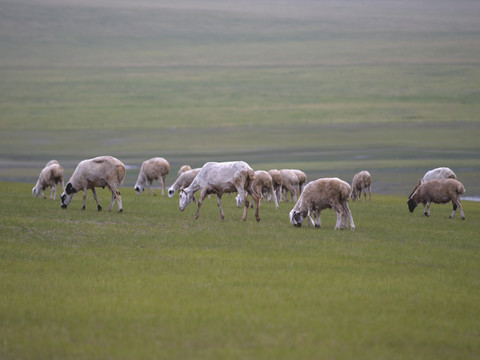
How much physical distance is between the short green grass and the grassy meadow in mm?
49

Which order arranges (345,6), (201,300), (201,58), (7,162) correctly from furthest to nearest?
(345,6) < (201,58) < (7,162) < (201,300)

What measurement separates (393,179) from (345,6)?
5413 inches

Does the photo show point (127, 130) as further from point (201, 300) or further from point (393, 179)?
point (201, 300)

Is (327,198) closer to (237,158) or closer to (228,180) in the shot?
(228,180)

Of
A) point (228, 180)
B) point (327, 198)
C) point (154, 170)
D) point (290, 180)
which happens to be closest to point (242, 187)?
point (228, 180)

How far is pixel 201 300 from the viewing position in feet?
38.3

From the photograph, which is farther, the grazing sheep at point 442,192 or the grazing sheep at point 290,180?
the grazing sheep at point 290,180

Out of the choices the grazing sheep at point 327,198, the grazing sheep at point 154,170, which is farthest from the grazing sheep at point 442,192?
the grazing sheep at point 154,170

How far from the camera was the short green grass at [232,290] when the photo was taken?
9.54 metres

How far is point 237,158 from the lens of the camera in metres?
54.2

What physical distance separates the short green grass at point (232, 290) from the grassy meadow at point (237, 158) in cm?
5

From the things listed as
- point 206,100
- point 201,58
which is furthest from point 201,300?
point 201,58

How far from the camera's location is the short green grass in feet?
31.3

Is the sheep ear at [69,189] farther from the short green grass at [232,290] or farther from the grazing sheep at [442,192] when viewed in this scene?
the grazing sheep at [442,192]
